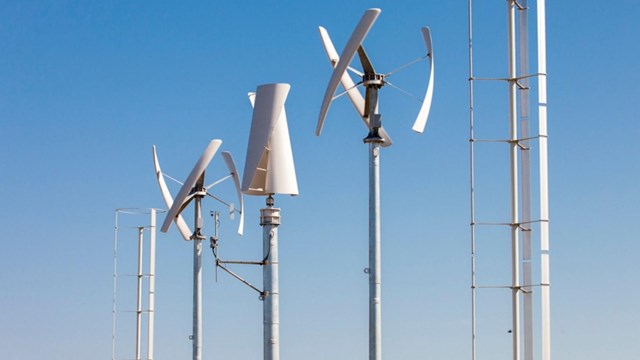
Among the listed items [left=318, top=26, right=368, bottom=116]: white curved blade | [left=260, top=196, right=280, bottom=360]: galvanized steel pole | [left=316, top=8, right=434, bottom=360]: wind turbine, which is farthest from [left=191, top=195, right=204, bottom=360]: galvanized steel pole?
[left=316, top=8, right=434, bottom=360]: wind turbine

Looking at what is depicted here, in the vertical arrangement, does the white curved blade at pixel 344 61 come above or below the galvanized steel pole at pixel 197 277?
above

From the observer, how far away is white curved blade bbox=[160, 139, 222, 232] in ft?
161

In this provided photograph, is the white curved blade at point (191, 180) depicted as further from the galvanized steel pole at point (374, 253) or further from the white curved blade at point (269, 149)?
the galvanized steel pole at point (374, 253)

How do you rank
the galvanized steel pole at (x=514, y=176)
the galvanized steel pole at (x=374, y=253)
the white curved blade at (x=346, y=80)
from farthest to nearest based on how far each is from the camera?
1. the white curved blade at (x=346, y=80)
2. the galvanized steel pole at (x=374, y=253)
3. the galvanized steel pole at (x=514, y=176)

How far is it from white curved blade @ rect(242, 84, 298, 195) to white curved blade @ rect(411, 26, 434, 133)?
728 cm

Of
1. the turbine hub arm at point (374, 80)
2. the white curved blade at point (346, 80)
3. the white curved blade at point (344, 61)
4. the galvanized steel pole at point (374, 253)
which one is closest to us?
the galvanized steel pole at point (374, 253)

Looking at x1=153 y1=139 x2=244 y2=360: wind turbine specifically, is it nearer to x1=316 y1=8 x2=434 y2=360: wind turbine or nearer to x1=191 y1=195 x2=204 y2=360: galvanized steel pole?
x1=191 y1=195 x2=204 y2=360: galvanized steel pole

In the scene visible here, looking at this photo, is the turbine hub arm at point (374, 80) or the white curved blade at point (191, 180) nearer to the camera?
the turbine hub arm at point (374, 80)

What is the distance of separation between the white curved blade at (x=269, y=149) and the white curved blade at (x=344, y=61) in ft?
23.7

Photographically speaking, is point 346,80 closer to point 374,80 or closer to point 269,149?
point 374,80

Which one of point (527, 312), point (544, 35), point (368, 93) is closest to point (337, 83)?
point (368, 93)

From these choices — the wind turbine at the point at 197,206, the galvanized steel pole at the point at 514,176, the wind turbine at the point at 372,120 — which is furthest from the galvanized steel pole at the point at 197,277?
the galvanized steel pole at the point at 514,176

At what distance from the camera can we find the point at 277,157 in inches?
1634

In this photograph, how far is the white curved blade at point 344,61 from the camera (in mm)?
33219
